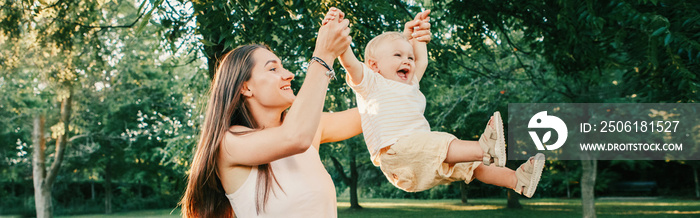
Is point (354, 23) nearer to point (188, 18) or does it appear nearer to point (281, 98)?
point (188, 18)

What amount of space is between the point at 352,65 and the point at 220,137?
0.74 meters

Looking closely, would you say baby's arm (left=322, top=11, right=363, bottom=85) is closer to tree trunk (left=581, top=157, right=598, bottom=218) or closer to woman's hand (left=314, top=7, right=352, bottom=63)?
woman's hand (left=314, top=7, right=352, bottom=63)

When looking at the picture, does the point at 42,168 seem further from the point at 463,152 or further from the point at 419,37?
the point at 463,152

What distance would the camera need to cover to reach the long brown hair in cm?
209

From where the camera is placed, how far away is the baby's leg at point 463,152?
8.08 ft

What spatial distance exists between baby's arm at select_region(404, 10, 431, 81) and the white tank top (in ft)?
3.43

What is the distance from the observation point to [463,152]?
2.53 meters

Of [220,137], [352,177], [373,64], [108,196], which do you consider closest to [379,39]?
[373,64]

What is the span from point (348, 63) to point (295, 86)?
16.9 ft

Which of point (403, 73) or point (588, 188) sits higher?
point (403, 73)

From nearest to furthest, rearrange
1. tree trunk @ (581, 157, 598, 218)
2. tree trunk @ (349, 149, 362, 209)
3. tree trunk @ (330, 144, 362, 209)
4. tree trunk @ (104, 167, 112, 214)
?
tree trunk @ (581, 157, 598, 218) → tree trunk @ (330, 144, 362, 209) → tree trunk @ (349, 149, 362, 209) → tree trunk @ (104, 167, 112, 214)

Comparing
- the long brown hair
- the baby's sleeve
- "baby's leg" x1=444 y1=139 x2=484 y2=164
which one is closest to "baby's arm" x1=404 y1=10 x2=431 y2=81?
the baby's sleeve

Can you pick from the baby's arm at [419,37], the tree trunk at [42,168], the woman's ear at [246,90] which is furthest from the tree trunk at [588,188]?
the tree trunk at [42,168]

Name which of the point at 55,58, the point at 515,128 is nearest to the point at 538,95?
the point at 515,128
